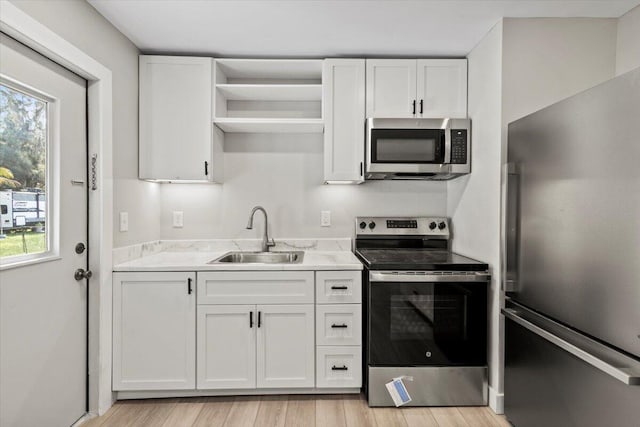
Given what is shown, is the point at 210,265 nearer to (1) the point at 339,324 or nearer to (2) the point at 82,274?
(2) the point at 82,274

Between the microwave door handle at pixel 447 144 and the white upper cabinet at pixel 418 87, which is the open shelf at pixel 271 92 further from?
the microwave door handle at pixel 447 144

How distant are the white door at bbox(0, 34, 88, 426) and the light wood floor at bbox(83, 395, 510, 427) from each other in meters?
0.32

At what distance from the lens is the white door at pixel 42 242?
1.44 m

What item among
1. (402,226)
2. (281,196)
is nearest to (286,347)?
(281,196)

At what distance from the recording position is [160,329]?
205 cm

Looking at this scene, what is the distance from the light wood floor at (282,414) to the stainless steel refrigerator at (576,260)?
1.20 feet

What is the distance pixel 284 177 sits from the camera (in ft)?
8.96

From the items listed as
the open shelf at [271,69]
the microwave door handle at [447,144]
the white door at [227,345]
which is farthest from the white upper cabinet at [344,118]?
the white door at [227,345]

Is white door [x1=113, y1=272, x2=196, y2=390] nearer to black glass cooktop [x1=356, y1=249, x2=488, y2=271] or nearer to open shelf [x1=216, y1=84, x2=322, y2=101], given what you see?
black glass cooktop [x1=356, y1=249, x2=488, y2=271]

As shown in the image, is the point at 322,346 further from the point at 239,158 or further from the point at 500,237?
the point at 239,158

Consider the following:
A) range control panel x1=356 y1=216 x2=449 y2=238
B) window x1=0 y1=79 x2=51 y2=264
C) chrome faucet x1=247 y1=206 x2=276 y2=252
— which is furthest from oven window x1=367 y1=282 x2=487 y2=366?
window x1=0 y1=79 x2=51 y2=264

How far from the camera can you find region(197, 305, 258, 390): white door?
6.77ft

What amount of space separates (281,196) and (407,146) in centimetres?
106

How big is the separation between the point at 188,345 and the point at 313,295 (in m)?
0.82
